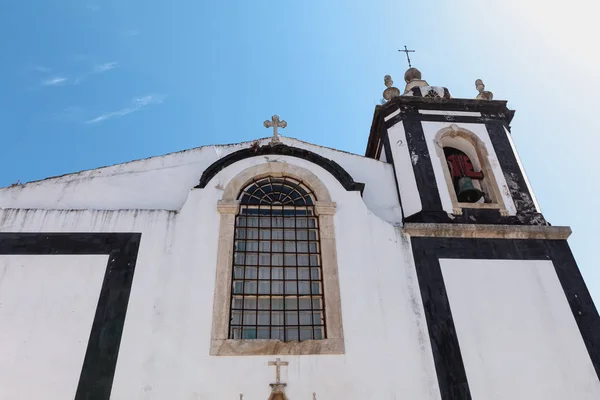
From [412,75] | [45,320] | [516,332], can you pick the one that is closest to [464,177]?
[516,332]

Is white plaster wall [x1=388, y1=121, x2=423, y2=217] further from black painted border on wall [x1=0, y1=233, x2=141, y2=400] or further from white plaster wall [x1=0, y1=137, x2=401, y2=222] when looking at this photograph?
black painted border on wall [x1=0, y1=233, x2=141, y2=400]

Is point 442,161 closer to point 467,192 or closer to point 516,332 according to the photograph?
point 467,192

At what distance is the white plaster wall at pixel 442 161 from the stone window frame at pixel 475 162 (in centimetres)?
6

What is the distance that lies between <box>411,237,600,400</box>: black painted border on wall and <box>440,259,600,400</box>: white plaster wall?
11 centimetres

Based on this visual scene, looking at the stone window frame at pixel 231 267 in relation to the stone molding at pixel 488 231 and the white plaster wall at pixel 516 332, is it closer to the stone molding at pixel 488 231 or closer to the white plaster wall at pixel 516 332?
the stone molding at pixel 488 231

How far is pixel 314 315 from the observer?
8250mm

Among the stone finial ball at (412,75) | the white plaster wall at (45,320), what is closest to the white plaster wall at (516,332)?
the white plaster wall at (45,320)

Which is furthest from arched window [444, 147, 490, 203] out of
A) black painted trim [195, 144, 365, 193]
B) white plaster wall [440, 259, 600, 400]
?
black painted trim [195, 144, 365, 193]

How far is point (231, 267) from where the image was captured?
8531 mm

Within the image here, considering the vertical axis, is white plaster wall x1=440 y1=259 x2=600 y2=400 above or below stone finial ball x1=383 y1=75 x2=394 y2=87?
below

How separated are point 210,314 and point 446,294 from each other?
12.1 feet

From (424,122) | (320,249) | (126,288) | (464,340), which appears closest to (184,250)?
(126,288)

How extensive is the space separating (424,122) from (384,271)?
13.1 feet

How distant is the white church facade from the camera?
7.50m
